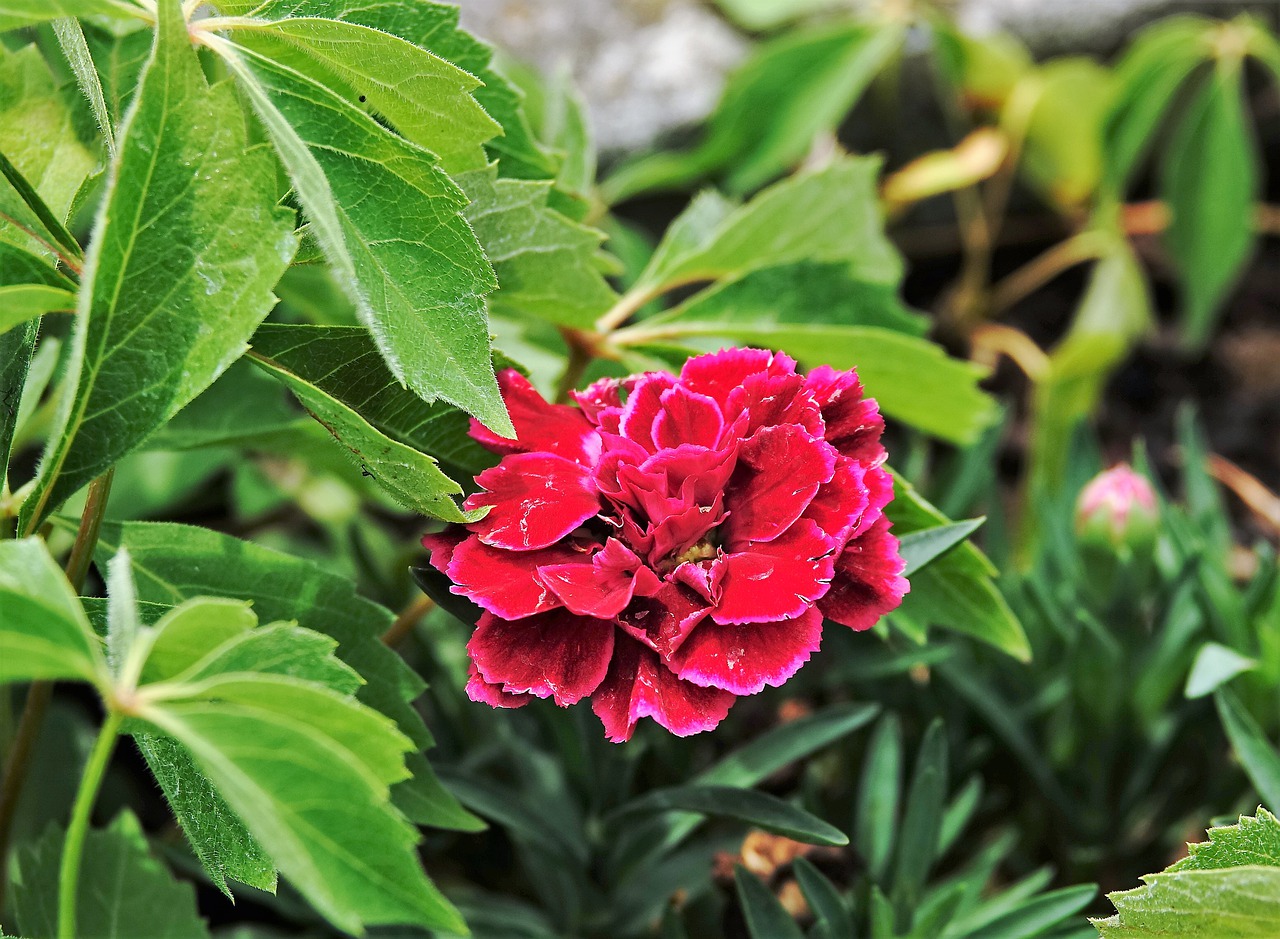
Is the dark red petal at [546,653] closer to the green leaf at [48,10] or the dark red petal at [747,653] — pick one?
the dark red petal at [747,653]

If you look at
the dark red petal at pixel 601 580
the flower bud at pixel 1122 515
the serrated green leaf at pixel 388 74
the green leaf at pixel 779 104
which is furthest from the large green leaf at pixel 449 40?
the green leaf at pixel 779 104

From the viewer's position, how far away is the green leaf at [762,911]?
63 cm

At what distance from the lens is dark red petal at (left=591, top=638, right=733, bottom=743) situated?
0.46m

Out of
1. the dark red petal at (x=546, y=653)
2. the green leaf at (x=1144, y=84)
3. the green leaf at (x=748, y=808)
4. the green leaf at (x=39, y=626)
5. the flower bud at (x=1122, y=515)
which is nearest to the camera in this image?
the green leaf at (x=39, y=626)

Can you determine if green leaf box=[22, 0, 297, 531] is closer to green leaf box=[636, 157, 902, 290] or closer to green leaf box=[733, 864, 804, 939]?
green leaf box=[636, 157, 902, 290]

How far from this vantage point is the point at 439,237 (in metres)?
0.50

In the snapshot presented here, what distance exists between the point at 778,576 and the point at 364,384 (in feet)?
0.70

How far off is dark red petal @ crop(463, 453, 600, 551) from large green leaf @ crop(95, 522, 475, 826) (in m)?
0.11

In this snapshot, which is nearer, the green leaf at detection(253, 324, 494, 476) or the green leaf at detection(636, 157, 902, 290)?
the green leaf at detection(253, 324, 494, 476)

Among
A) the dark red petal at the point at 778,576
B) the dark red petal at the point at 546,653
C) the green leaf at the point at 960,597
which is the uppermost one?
the dark red petal at the point at 778,576

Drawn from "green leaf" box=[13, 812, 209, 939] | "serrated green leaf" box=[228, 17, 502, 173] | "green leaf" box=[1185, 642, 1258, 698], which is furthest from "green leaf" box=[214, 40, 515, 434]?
"green leaf" box=[1185, 642, 1258, 698]

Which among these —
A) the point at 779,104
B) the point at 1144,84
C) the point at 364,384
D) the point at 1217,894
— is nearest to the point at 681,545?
the point at 364,384

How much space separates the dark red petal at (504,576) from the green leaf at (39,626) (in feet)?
0.47

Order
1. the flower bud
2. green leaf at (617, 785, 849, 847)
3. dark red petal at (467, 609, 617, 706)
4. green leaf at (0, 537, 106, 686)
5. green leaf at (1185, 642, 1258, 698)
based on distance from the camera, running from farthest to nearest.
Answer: the flower bud
green leaf at (1185, 642, 1258, 698)
green leaf at (617, 785, 849, 847)
dark red petal at (467, 609, 617, 706)
green leaf at (0, 537, 106, 686)
